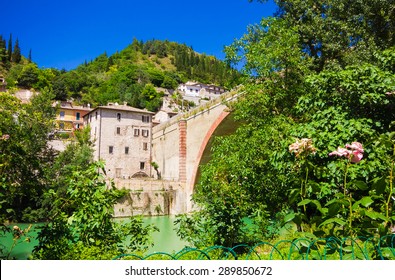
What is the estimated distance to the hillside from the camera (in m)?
64.6

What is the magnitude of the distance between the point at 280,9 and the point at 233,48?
89.4 inches

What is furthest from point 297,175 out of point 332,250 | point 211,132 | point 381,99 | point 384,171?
point 211,132

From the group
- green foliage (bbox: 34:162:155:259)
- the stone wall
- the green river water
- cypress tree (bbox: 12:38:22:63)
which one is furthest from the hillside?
green foliage (bbox: 34:162:155:259)

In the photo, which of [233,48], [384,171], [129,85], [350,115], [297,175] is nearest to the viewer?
[384,171]

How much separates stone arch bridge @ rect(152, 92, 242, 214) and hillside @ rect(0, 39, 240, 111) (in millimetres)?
12078

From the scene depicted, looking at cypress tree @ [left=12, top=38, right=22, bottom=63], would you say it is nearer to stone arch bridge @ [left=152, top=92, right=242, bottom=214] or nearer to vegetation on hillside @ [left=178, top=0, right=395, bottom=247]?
stone arch bridge @ [left=152, top=92, right=242, bottom=214]

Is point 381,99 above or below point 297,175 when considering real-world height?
above

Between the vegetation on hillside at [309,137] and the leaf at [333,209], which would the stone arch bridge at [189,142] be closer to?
the vegetation on hillside at [309,137]

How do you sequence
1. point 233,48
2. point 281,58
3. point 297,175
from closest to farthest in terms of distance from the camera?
point 297,175, point 281,58, point 233,48

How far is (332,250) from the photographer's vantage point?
109 inches

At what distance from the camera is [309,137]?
431 cm

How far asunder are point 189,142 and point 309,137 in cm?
2358

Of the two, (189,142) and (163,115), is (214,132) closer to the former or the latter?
(189,142)
